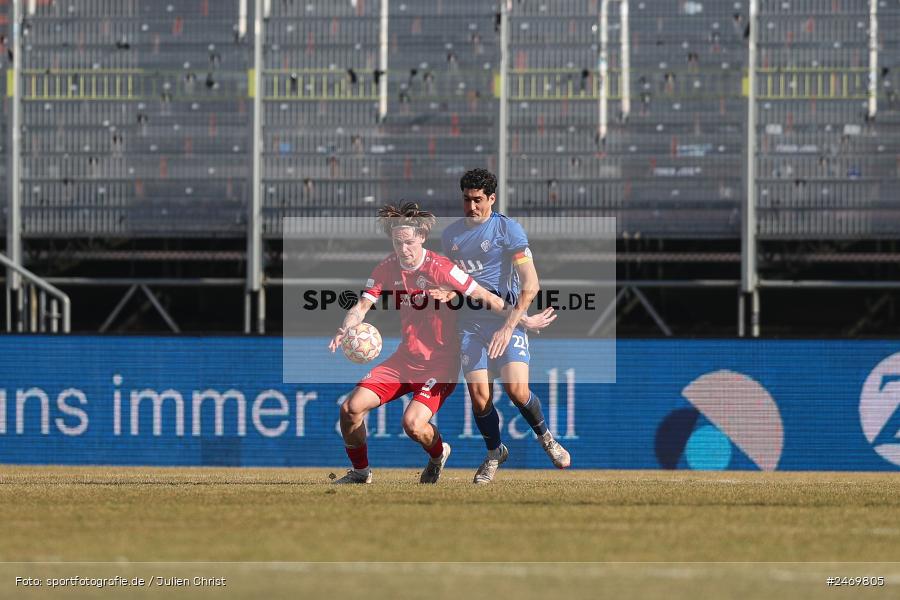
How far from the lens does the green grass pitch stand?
6.52 metres

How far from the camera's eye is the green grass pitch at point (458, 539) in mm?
6516

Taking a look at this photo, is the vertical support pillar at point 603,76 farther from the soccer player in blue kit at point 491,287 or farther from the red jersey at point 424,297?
the red jersey at point 424,297

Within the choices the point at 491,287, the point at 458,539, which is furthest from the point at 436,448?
the point at 458,539

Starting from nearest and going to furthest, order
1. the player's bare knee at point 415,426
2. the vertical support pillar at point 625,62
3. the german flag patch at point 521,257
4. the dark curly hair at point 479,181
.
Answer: the player's bare knee at point 415,426 → the dark curly hair at point 479,181 → the german flag patch at point 521,257 → the vertical support pillar at point 625,62

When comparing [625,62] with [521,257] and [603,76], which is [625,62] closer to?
[603,76]

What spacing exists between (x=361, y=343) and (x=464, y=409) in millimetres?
6161

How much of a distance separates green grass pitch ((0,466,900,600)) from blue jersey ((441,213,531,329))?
4.61 feet

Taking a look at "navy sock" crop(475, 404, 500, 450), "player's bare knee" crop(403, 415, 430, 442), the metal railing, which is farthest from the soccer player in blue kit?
the metal railing

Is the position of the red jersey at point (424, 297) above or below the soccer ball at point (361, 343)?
above

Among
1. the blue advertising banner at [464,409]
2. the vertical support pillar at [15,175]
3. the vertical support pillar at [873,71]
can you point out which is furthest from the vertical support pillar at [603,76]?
→ the vertical support pillar at [15,175]

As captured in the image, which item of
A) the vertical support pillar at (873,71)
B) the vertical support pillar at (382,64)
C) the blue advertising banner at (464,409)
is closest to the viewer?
the blue advertising banner at (464,409)

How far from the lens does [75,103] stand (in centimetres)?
2452

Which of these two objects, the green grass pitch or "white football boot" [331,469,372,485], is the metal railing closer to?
"white football boot" [331,469,372,485]

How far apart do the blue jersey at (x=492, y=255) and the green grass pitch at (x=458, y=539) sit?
4.61 feet
